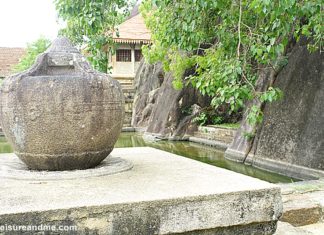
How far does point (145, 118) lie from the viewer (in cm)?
1903

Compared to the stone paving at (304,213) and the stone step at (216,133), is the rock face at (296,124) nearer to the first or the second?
the stone paving at (304,213)

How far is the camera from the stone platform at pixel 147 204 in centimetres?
232

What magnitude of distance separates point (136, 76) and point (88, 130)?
63.7ft

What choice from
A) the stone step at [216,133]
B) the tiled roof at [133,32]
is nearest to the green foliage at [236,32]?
the stone step at [216,133]

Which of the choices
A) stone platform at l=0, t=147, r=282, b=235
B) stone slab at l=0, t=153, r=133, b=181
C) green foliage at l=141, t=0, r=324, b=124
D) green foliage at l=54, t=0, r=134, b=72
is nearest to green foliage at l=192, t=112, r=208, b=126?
green foliage at l=141, t=0, r=324, b=124

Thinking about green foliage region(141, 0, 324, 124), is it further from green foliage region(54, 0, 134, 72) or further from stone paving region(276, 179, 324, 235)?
stone paving region(276, 179, 324, 235)

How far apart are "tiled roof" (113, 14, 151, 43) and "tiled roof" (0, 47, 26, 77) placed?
28.7 feet

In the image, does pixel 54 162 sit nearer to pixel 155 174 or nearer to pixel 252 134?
pixel 155 174

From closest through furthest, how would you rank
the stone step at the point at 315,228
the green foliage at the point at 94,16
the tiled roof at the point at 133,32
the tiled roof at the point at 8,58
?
1. the stone step at the point at 315,228
2. the green foliage at the point at 94,16
3. the tiled roof at the point at 133,32
4. the tiled roof at the point at 8,58

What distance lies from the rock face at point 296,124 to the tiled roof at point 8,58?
2132cm

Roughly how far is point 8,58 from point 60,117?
27.0 metres

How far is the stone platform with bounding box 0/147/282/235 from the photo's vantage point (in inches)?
91.4

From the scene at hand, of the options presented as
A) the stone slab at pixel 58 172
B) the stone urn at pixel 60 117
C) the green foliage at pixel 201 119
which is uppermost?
the stone urn at pixel 60 117

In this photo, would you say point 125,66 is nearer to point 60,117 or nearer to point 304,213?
point 304,213
